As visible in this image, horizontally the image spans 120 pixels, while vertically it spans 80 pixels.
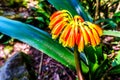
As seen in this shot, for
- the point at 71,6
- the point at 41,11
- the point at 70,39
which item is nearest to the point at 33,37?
the point at 71,6

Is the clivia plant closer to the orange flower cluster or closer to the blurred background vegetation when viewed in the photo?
the orange flower cluster

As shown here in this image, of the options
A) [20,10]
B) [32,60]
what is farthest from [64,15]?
[20,10]

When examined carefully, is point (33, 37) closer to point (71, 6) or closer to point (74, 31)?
point (71, 6)

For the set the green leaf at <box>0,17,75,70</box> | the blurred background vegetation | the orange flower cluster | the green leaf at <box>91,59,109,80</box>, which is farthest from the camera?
the blurred background vegetation

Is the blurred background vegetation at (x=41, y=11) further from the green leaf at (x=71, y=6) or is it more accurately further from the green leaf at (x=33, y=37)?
the green leaf at (x=33, y=37)

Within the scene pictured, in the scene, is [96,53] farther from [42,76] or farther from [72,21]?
[72,21]

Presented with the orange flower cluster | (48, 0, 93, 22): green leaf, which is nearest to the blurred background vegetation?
(48, 0, 93, 22): green leaf

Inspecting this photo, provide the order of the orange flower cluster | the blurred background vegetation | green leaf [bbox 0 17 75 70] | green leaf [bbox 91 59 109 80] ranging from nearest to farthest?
1. the orange flower cluster
2. green leaf [bbox 0 17 75 70]
3. green leaf [bbox 91 59 109 80]
4. the blurred background vegetation
